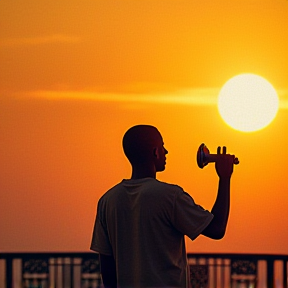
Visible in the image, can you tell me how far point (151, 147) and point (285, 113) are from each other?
9.65 metres

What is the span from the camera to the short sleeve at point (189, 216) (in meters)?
2.12

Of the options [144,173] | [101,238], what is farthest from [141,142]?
[101,238]

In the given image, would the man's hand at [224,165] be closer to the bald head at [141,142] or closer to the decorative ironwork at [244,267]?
the bald head at [141,142]

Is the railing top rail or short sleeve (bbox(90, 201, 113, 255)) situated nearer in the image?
short sleeve (bbox(90, 201, 113, 255))

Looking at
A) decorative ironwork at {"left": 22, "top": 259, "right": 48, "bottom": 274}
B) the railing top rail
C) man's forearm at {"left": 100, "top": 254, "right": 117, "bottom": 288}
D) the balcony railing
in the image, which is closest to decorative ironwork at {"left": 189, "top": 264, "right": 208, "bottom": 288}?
the balcony railing

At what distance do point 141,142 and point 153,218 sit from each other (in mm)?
209

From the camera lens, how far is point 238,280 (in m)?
6.99

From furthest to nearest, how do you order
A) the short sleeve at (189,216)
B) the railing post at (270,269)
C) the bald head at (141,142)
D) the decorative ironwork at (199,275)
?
the decorative ironwork at (199,275) < the railing post at (270,269) < the bald head at (141,142) < the short sleeve at (189,216)

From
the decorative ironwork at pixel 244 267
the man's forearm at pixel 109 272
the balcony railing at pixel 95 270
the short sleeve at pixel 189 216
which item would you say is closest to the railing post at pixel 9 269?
the balcony railing at pixel 95 270

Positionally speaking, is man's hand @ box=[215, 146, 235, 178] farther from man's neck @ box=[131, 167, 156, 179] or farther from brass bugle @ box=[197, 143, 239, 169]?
man's neck @ box=[131, 167, 156, 179]

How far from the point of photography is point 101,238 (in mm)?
2369

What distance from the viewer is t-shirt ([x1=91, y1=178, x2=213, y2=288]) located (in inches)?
84.5

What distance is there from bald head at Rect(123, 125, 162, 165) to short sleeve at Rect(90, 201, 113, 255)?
0.23m

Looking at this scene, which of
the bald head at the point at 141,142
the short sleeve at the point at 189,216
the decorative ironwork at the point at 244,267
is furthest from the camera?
the decorative ironwork at the point at 244,267
